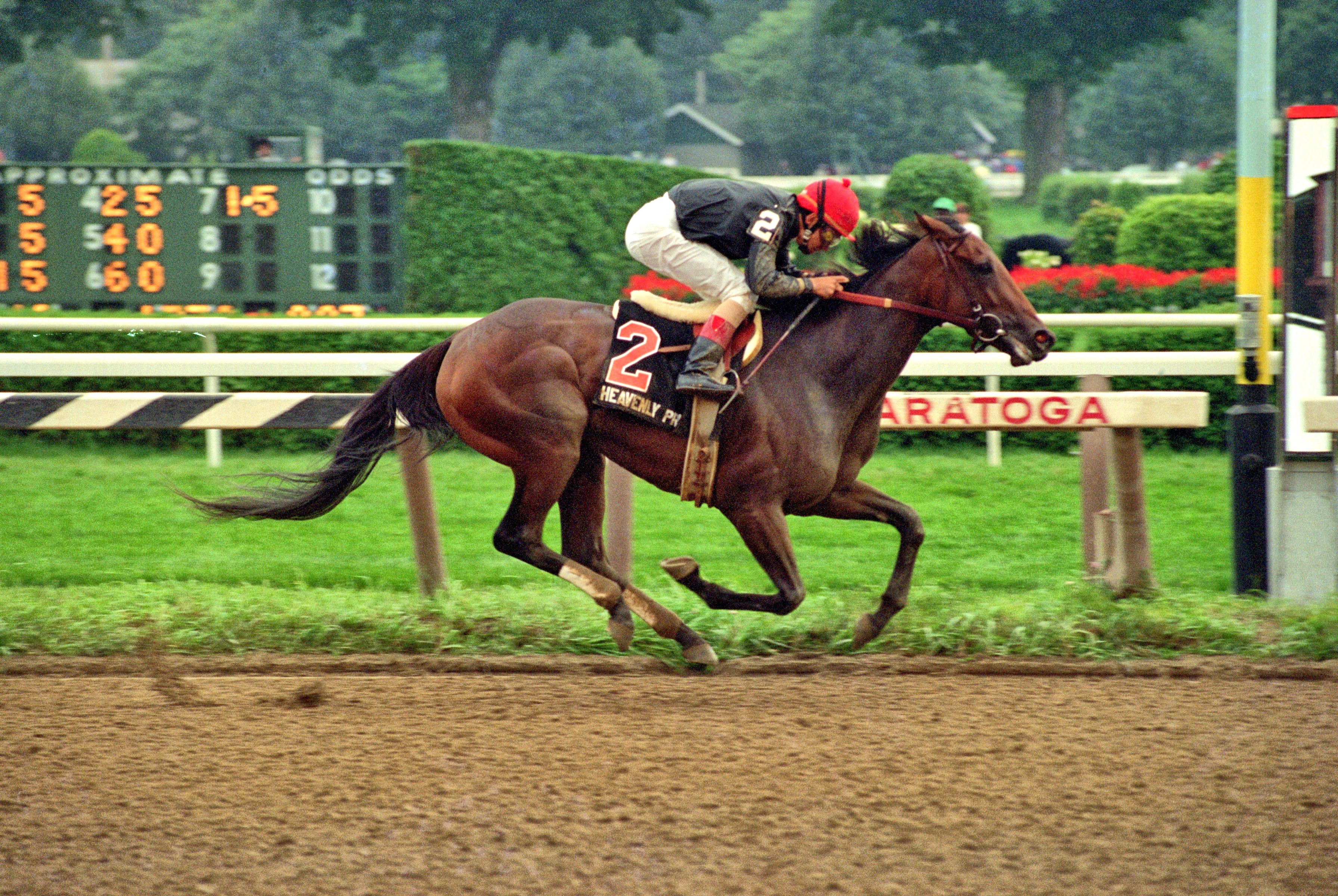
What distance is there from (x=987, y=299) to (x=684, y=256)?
90 centimetres

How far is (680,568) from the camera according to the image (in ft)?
14.3

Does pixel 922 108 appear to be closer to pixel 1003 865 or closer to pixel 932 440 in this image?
pixel 932 440

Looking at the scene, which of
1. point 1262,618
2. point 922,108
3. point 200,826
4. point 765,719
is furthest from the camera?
point 922,108

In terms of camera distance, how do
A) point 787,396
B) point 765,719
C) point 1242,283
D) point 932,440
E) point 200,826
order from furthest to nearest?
point 932,440, point 1242,283, point 787,396, point 765,719, point 200,826

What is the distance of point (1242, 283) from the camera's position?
17.4 feet

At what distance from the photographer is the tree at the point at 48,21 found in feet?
89.5

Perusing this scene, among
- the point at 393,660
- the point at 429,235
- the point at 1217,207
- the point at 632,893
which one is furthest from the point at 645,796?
the point at 1217,207

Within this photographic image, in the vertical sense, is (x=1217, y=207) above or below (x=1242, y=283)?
above

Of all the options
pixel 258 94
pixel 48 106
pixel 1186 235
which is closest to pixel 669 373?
pixel 1186 235

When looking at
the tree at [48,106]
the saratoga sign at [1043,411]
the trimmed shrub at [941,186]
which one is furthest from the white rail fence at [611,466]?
the tree at [48,106]

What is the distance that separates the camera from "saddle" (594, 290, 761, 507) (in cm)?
428

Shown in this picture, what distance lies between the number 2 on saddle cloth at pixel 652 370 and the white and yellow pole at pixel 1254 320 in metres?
2.03

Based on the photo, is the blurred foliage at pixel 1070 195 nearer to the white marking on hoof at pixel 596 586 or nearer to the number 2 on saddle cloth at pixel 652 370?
the number 2 on saddle cloth at pixel 652 370

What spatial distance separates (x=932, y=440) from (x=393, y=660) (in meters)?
4.80
